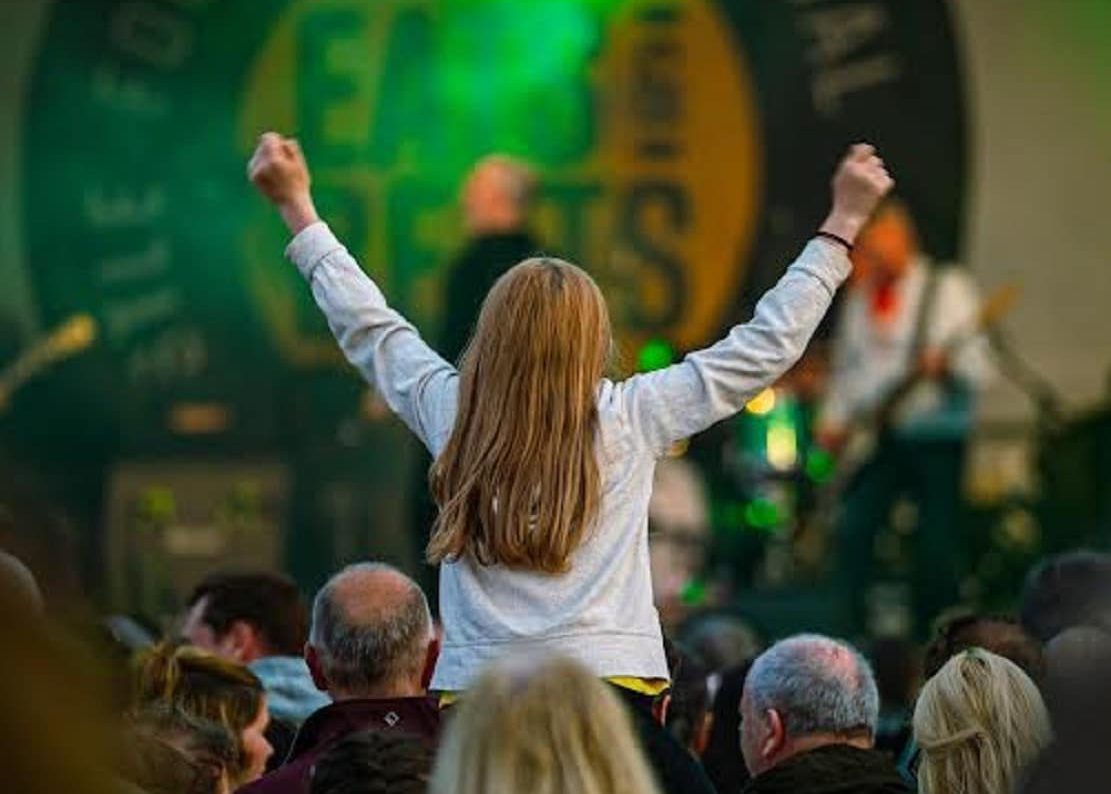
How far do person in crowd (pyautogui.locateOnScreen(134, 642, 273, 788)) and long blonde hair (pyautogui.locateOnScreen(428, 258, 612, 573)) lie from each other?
874 millimetres

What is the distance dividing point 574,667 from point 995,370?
40.2 feet

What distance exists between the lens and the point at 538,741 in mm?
3072

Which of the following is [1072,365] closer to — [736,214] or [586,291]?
[736,214]

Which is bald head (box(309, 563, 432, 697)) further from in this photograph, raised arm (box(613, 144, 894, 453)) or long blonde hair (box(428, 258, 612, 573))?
raised arm (box(613, 144, 894, 453))

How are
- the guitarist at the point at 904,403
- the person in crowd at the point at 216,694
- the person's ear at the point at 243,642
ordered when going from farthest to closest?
1. the guitarist at the point at 904,403
2. the person's ear at the point at 243,642
3. the person in crowd at the point at 216,694

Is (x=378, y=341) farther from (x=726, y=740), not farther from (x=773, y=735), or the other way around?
(x=726, y=740)

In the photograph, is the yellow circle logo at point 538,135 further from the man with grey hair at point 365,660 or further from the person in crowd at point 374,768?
the person in crowd at point 374,768

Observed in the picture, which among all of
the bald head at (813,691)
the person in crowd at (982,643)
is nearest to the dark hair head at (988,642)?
the person in crowd at (982,643)

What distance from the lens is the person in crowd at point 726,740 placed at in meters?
6.19

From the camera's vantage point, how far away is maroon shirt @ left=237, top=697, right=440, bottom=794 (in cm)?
459

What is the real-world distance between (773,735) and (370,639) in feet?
2.19

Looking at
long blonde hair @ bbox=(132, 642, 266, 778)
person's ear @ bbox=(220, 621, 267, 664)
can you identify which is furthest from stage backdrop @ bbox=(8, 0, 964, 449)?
long blonde hair @ bbox=(132, 642, 266, 778)

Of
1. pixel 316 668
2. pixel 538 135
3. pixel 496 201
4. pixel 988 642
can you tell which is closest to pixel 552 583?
pixel 316 668

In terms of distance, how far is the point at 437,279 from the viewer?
52.4ft
